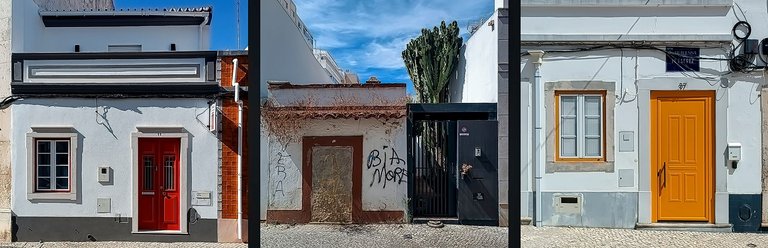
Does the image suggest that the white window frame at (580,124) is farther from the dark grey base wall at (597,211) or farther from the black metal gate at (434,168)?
the black metal gate at (434,168)

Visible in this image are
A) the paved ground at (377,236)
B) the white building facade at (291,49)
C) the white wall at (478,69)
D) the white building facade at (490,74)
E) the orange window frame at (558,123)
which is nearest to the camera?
the orange window frame at (558,123)

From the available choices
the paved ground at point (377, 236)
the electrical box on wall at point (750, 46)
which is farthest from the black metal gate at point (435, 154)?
the electrical box on wall at point (750, 46)

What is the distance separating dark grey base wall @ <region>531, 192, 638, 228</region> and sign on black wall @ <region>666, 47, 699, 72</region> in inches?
33.2

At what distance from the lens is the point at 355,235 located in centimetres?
262

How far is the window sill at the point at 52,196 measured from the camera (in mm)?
2078

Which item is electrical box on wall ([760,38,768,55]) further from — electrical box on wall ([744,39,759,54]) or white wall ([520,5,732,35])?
white wall ([520,5,732,35])

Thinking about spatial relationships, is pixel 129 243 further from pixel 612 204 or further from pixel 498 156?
pixel 612 204

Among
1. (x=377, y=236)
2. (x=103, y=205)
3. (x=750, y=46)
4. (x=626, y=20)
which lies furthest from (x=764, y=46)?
(x=103, y=205)

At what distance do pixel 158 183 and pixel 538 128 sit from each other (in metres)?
2.45

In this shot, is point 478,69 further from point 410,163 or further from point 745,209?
point 745,209

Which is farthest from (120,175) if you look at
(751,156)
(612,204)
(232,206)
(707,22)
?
(751,156)

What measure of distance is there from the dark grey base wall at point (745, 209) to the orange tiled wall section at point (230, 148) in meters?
3.09

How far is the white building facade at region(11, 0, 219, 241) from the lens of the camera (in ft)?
6.65

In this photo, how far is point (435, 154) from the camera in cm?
324
